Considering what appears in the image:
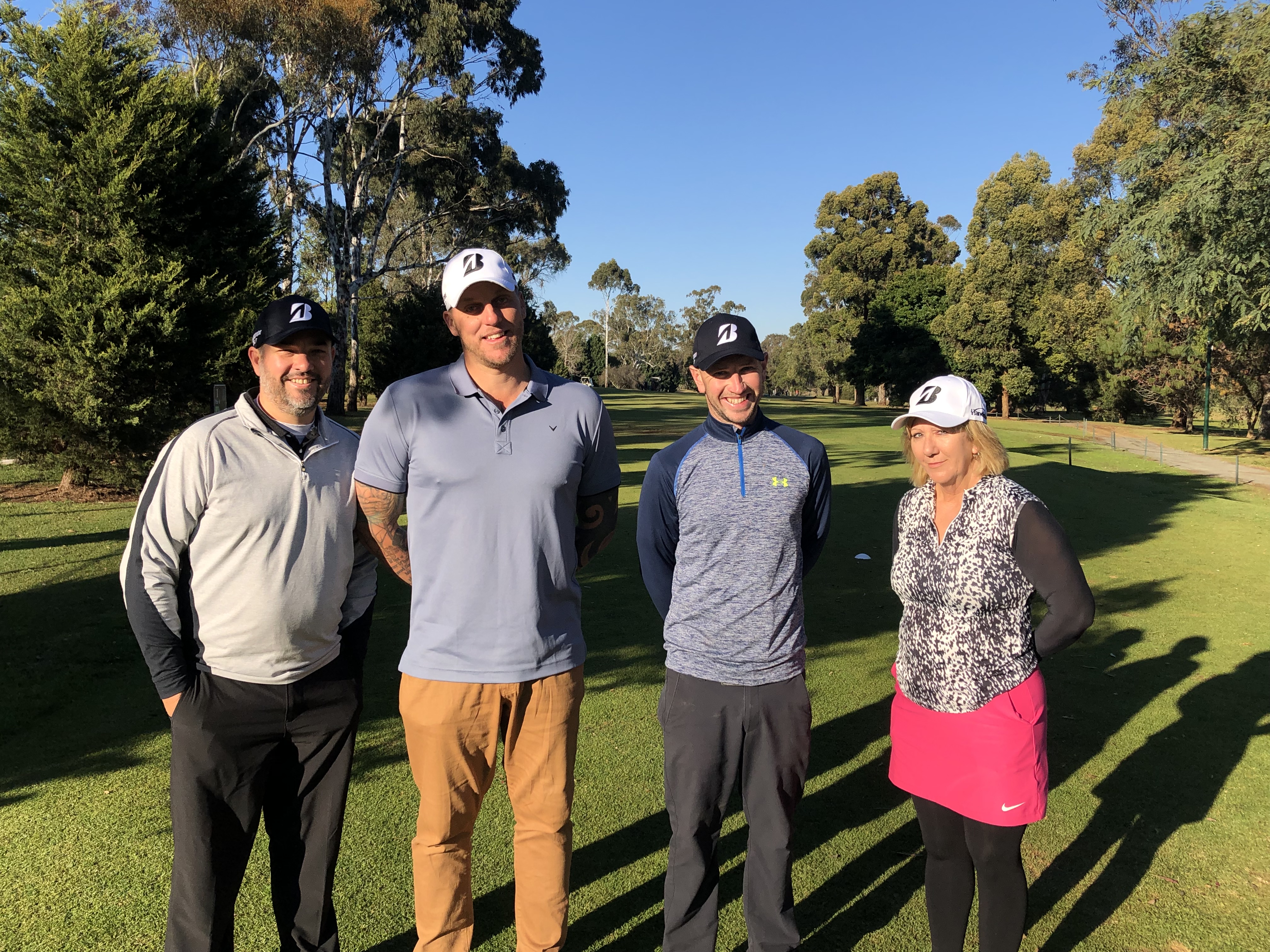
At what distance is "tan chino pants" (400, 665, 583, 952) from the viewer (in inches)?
107

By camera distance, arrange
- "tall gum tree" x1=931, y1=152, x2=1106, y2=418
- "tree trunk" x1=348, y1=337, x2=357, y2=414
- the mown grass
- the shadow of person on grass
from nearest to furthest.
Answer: the shadow of person on grass → the mown grass → "tree trunk" x1=348, y1=337, x2=357, y2=414 → "tall gum tree" x1=931, y1=152, x2=1106, y2=418

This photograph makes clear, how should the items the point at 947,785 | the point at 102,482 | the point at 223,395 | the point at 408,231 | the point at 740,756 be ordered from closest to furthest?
the point at 947,785, the point at 740,756, the point at 223,395, the point at 102,482, the point at 408,231

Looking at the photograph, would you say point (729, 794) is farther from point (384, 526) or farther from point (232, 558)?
point (232, 558)

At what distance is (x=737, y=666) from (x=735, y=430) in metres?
0.86

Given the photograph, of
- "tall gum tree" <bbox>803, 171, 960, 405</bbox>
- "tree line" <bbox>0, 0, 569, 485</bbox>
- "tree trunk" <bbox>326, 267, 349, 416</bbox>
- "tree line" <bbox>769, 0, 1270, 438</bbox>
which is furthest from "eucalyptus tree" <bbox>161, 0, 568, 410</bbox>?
"tall gum tree" <bbox>803, 171, 960, 405</bbox>

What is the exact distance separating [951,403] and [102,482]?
1598 cm

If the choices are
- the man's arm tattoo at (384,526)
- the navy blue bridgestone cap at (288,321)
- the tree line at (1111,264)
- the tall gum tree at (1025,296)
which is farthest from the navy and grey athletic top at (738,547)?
the tall gum tree at (1025,296)

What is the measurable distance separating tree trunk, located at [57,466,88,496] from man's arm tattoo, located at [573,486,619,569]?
14.3 m

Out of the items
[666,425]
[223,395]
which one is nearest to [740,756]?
[223,395]

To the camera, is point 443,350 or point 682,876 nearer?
point 682,876

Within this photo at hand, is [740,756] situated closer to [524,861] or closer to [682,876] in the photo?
[682,876]

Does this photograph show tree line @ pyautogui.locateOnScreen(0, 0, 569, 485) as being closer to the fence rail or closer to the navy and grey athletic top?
the navy and grey athletic top

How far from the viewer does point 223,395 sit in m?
13.2

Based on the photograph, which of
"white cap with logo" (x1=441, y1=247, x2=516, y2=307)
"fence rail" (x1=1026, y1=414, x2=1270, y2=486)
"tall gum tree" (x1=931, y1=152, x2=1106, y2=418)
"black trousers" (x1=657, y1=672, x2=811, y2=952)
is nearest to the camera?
"white cap with logo" (x1=441, y1=247, x2=516, y2=307)
